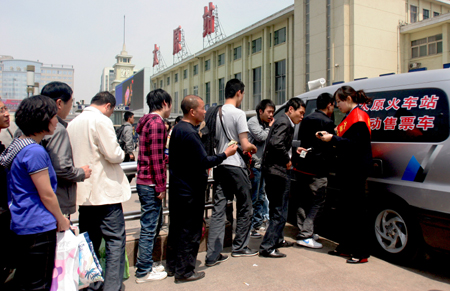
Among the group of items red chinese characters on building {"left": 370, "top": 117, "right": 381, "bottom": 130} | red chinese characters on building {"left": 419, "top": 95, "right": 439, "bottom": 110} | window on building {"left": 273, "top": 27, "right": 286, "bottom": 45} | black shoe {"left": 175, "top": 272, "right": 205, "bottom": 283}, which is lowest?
black shoe {"left": 175, "top": 272, "right": 205, "bottom": 283}

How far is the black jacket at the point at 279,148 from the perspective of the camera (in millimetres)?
3910

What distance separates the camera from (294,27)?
2439 cm

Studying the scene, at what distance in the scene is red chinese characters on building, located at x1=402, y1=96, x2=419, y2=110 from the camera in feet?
12.2

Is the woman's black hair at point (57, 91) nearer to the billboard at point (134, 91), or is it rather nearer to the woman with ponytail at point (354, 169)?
the woman with ponytail at point (354, 169)

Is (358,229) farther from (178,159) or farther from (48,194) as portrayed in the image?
(48,194)

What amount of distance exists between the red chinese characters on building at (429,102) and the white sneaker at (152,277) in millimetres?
3285

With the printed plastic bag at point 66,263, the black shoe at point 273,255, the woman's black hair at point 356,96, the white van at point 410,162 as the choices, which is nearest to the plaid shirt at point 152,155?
the printed plastic bag at point 66,263

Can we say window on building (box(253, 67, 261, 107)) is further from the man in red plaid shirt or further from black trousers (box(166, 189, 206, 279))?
black trousers (box(166, 189, 206, 279))

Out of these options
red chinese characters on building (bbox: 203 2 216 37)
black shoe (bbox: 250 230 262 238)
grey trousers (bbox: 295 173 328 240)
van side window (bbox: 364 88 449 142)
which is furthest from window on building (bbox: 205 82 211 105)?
van side window (bbox: 364 88 449 142)

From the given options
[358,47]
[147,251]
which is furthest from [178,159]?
[358,47]

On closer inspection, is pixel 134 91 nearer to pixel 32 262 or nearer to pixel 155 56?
pixel 155 56

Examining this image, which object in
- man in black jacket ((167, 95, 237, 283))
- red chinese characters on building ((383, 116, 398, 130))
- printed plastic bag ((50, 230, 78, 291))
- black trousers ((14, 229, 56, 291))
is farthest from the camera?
red chinese characters on building ((383, 116, 398, 130))

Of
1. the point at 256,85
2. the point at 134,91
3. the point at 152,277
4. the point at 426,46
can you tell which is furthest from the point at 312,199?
the point at 134,91

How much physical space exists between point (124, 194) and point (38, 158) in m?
0.95
